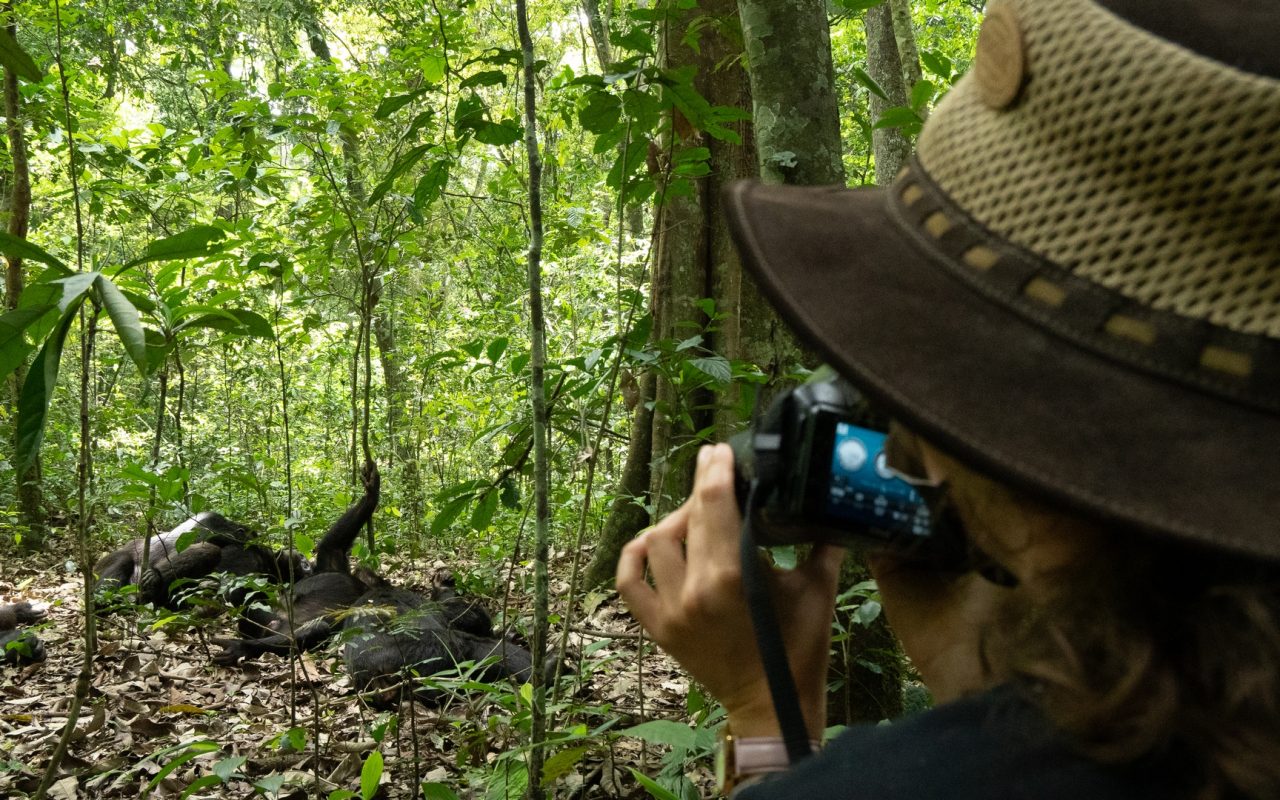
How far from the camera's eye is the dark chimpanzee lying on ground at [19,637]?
150 inches

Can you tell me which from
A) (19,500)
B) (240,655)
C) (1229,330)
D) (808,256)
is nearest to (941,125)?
(808,256)

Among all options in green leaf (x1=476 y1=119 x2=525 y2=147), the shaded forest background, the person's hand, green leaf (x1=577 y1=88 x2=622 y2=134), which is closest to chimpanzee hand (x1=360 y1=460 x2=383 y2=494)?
the shaded forest background

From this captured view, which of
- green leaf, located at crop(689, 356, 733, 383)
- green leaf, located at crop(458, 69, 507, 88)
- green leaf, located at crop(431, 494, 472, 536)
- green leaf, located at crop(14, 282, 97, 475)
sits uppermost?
green leaf, located at crop(458, 69, 507, 88)

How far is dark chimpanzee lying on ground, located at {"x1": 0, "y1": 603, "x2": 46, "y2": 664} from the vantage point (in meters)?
3.81

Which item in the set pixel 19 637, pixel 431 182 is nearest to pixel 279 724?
pixel 19 637

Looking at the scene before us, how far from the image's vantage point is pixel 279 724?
11.5ft

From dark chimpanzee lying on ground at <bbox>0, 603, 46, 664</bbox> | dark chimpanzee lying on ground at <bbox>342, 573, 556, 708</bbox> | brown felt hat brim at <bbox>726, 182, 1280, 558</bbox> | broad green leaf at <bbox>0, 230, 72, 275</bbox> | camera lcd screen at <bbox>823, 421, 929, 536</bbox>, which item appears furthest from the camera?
dark chimpanzee lying on ground at <bbox>0, 603, 46, 664</bbox>

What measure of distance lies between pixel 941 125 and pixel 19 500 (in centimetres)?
805

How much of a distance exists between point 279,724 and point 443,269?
6.89 meters

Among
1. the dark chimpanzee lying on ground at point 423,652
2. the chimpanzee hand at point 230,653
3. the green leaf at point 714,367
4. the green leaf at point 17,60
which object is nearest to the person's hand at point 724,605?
the green leaf at point 714,367

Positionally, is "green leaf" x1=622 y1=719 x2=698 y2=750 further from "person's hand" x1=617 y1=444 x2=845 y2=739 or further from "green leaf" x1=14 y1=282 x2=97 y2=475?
"green leaf" x1=14 y1=282 x2=97 y2=475

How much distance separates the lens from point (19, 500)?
22.9 feet

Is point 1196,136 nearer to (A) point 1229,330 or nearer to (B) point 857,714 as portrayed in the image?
(A) point 1229,330

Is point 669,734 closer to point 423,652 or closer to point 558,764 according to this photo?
point 558,764
